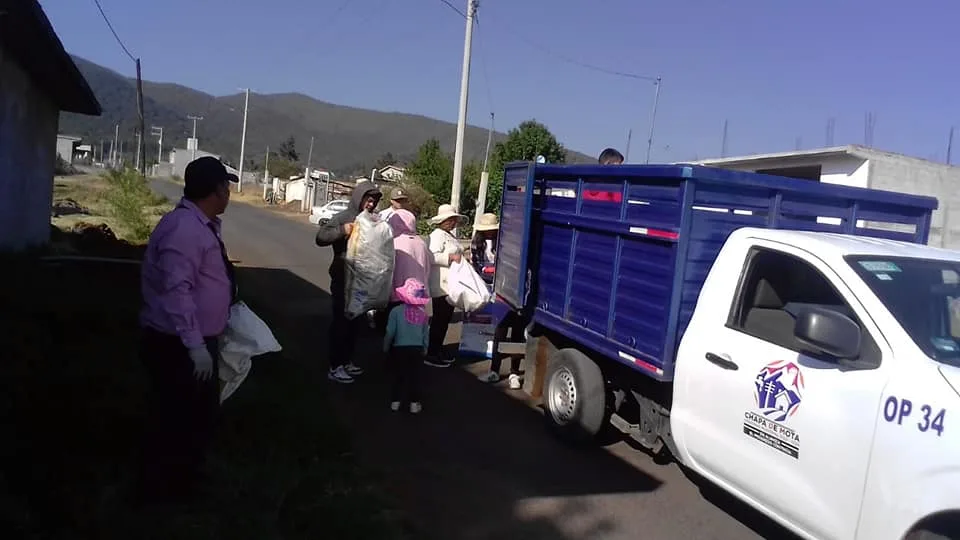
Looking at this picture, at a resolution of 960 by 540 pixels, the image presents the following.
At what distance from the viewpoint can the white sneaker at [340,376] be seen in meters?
6.99

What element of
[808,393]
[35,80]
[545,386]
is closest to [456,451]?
[545,386]

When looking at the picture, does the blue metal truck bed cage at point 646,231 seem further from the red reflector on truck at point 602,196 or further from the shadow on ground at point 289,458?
the shadow on ground at point 289,458

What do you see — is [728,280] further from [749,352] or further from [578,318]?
[578,318]

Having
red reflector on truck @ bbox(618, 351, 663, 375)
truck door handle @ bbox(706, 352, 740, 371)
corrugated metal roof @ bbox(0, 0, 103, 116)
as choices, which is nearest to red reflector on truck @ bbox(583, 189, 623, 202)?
red reflector on truck @ bbox(618, 351, 663, 375)

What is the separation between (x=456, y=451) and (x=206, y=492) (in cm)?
204

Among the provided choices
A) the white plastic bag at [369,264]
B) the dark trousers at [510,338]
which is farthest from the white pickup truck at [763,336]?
the white plastic bag at [369,264]

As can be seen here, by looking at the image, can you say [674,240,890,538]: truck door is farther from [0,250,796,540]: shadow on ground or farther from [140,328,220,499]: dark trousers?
[140,328,220,499]: dark trousers

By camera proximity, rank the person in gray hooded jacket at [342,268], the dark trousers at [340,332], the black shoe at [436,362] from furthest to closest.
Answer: the black shoe at [436,362], the dark trousers at [340,332], the person in gray hooded jacket at [342,268]

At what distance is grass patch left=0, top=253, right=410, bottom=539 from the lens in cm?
360

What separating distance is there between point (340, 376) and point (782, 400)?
4.32 m

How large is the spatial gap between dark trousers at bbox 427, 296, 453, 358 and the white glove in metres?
4.35

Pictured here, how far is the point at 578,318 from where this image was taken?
19.0ft

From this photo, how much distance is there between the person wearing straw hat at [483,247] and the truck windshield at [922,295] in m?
5.39

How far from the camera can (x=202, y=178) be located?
3688 mm
